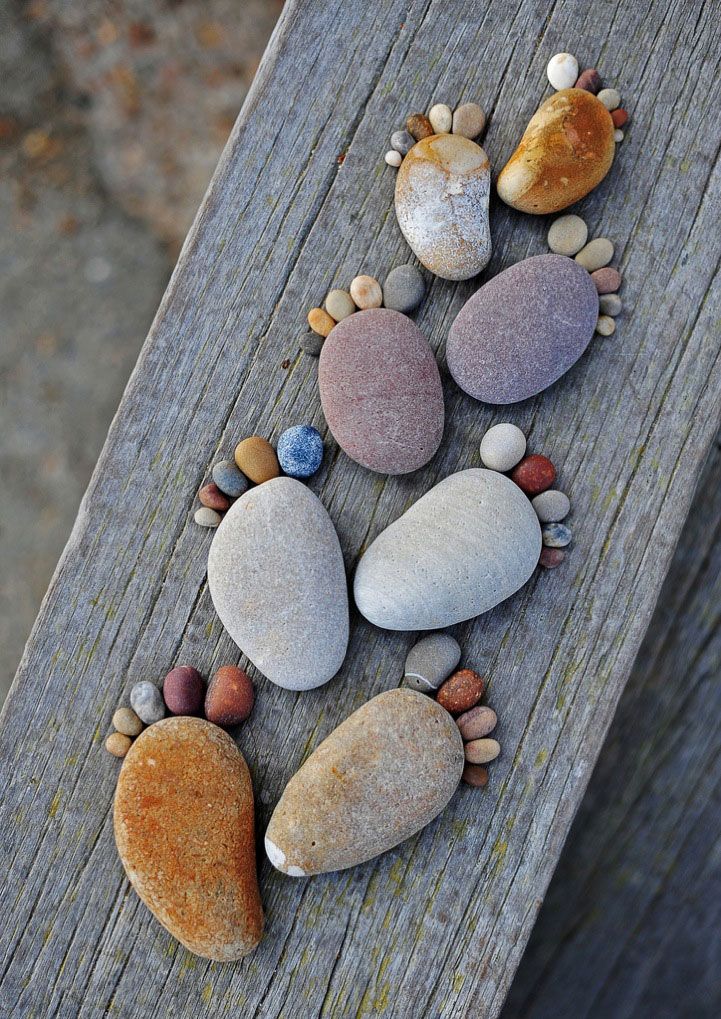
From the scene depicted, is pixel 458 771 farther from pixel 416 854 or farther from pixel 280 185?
pixel 280 185

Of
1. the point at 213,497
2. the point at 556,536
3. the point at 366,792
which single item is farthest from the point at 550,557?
the point at 213,497

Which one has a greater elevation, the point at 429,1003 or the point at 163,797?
the point at 163,797

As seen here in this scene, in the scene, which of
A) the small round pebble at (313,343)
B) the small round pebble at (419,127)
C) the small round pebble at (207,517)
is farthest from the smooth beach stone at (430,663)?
the small round pebble at (419,127)

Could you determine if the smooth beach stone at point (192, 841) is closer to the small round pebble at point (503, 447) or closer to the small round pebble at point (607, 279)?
the small round pebble at point (503, 447)

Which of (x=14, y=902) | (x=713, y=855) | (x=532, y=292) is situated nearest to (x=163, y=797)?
(x=14, y=902)

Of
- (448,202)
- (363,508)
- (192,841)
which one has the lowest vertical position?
(192,841)

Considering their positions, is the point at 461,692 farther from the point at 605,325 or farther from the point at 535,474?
the point at 605,325
